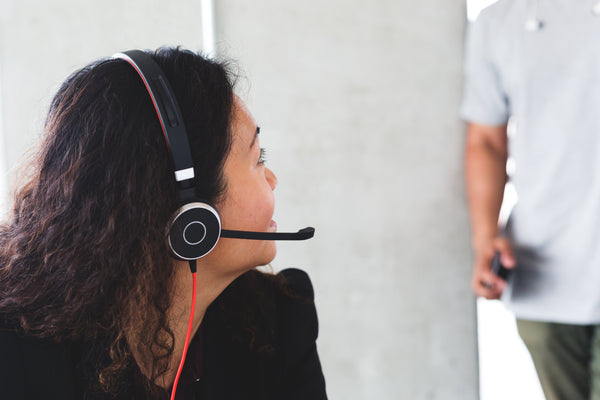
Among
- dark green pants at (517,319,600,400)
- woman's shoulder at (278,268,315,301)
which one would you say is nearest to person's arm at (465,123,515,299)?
dark green pants at (517,319,600,400)

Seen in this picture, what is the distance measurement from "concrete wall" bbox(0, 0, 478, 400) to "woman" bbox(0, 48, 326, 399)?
0.56 meters

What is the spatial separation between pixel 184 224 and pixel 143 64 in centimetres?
22

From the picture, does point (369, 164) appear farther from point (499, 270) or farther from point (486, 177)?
point (499, 270)

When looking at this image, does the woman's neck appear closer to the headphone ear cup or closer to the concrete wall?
the headphone ear cup

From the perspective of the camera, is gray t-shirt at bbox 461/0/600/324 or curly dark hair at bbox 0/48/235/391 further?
gray t-shirt at bbox 461/0/600/324

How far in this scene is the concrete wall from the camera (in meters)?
1.42

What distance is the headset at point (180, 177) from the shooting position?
0.69m

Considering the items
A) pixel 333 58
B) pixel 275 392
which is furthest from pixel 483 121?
pixel 275 392

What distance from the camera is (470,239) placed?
1.72m

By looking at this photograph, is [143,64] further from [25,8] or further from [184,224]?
[25,8]

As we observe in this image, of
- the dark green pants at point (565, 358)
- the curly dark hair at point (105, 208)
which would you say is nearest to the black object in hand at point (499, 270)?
the dark green pants at point (565, 358)

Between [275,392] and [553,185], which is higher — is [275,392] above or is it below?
below

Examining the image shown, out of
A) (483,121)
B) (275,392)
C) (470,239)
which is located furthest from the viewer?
(470,239)

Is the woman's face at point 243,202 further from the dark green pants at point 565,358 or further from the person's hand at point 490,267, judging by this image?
the dark green pants at point 565,358
